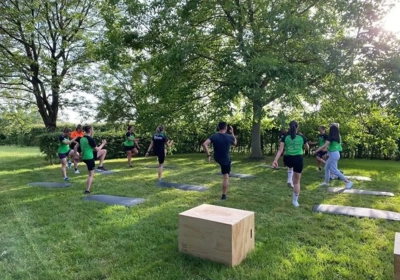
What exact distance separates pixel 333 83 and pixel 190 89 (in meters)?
5.70

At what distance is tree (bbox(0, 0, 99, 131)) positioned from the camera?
15688mm

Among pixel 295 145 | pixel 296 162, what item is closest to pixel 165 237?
pixel 296 162

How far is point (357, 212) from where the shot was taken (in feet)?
18.0

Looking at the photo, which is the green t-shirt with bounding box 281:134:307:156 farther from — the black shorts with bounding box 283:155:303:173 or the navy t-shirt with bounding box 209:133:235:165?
the navy t-shirt with bounding box 209:133:235:165

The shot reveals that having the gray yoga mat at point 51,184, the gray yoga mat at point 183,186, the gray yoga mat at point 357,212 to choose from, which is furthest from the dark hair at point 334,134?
the gray yoga mat at point 51,184

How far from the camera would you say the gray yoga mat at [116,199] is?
607 centimetres

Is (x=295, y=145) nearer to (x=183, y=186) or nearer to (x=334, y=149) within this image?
(x=334, y=149)

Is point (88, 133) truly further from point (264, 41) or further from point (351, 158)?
point (351, 158)

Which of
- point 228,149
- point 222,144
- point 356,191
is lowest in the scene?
point 356,191

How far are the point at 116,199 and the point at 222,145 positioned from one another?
2.54 m

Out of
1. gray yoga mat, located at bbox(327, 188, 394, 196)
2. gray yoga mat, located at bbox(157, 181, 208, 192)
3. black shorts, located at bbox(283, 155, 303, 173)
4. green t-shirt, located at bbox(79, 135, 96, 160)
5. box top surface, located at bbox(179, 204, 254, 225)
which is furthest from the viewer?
gray yoga mat, located at bbox(157, 181, 208, 192)

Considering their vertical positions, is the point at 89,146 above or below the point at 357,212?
above

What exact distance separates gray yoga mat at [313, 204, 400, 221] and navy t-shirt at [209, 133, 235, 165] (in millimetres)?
2023

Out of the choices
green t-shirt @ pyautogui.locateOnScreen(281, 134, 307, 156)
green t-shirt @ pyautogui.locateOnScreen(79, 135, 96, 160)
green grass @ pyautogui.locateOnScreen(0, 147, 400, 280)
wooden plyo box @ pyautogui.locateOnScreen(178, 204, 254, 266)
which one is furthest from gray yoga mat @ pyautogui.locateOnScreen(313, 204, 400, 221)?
green t-shirt @ pyautogui.locateOnScreen(79, 135, 96, 160)
